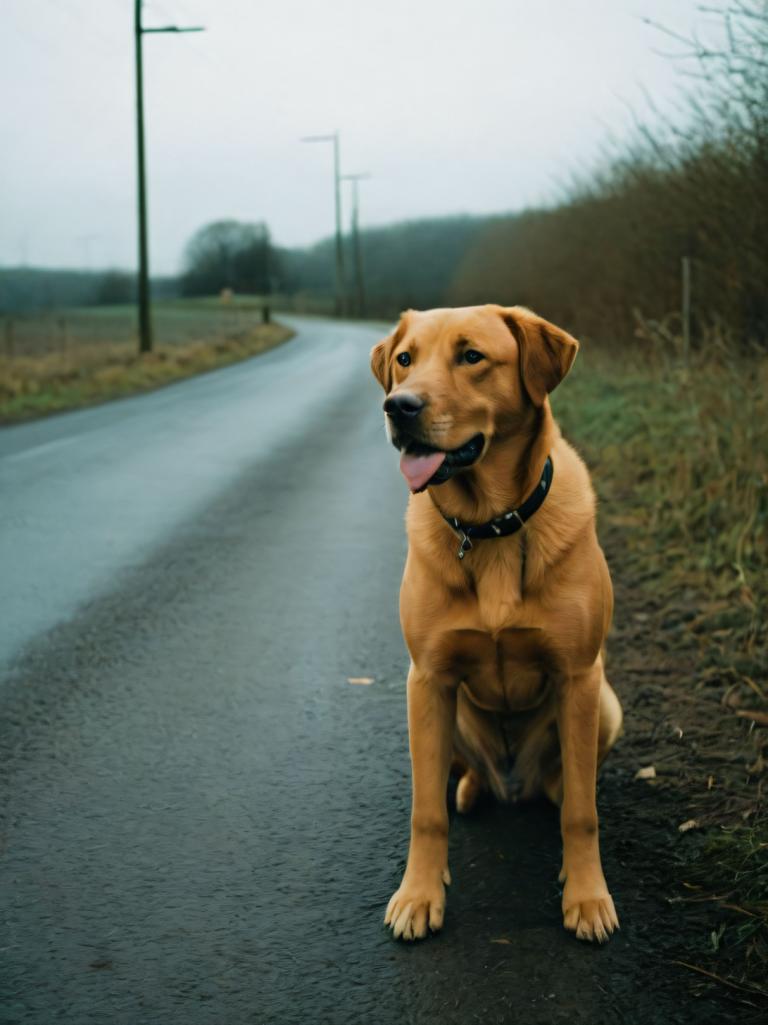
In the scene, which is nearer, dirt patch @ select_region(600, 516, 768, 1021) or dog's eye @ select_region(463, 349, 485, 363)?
dirt patch @ select_region(600, 516, 768, 1021)

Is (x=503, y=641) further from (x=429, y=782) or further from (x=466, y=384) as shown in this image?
(x=466, y=384)

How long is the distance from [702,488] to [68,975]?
5177 mm

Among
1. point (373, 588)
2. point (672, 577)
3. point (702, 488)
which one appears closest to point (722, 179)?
point (702, 488)

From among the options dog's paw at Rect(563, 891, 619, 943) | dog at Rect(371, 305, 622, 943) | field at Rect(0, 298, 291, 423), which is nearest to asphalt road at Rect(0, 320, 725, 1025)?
dog's paw at Rect(563, 891, 619, 943)

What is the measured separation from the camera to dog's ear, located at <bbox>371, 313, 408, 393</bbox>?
3295 mm

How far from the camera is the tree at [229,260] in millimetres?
106375

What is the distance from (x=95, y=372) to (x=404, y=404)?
21.0 metres

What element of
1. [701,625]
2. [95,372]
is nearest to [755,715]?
[701,625]

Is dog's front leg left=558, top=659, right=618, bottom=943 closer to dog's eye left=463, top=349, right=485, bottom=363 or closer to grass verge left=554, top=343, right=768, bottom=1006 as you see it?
grass verge left=554, top=343, right=768, bottom=1006

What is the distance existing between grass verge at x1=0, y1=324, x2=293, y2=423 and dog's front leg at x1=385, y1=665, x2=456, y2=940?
44.0 feet

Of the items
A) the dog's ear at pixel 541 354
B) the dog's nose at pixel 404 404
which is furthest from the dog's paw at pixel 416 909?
the dog's ear at pixel 541 354

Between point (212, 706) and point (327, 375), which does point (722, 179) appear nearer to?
point (212, 706)

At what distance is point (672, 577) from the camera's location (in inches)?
235

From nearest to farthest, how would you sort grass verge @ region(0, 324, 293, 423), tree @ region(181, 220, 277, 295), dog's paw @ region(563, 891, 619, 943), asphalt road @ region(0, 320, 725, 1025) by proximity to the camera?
asphalt road @ region(0, 320, 725, 1025)
dog's paw @ region(563, 891, 619, 943)
grass verge @ region(0, 324, 293, 423)
tree @ region(181, 220, 277, 295)
